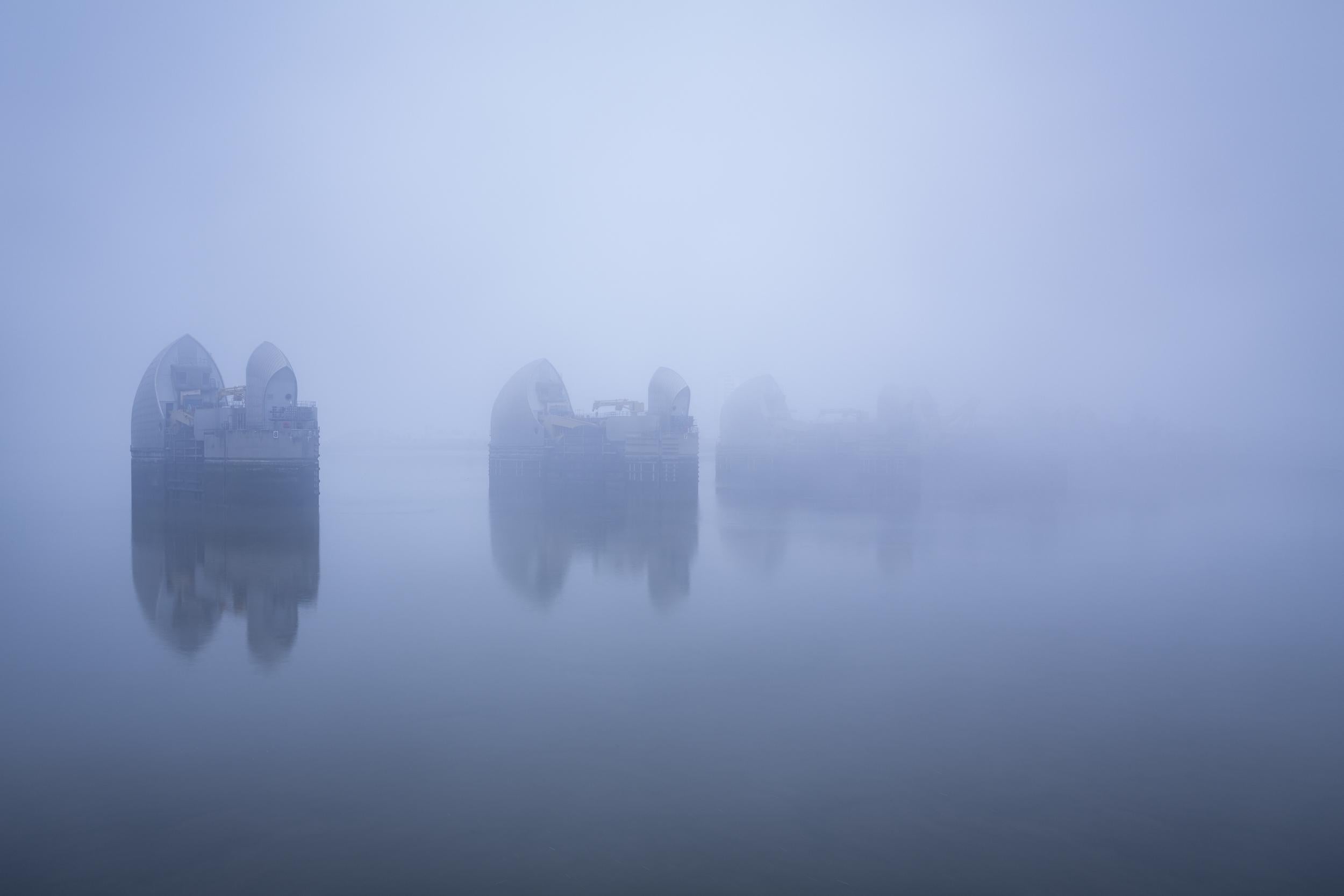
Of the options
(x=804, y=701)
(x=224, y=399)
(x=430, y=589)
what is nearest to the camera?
(x=804, y=701)

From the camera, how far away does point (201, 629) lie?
1462cm

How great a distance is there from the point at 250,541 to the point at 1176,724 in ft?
74.9

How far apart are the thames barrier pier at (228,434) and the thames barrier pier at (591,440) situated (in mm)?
12091

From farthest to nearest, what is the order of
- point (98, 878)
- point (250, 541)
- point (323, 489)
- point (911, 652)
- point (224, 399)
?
point (323, 489) < point (224, 399) < point (250, 541) < point (911, 652) < point (98, 878)

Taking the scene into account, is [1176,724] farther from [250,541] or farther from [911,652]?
[250,541]

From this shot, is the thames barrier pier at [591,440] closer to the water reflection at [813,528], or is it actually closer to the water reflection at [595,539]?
the water reflection at [595,539]

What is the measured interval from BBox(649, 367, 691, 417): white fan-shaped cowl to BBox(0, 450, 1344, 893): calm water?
17.5 m

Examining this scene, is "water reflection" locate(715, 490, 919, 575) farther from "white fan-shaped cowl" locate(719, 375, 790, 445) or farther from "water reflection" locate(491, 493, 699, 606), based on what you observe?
"white fan-shaped cowl" locate(719, 375, 790, 445)

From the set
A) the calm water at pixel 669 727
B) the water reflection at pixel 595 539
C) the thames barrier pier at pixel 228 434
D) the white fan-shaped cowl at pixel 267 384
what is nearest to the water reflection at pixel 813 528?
the water reflection at pixel 595 539

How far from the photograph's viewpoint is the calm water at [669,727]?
6.50 metres

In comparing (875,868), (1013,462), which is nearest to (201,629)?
(875,868)

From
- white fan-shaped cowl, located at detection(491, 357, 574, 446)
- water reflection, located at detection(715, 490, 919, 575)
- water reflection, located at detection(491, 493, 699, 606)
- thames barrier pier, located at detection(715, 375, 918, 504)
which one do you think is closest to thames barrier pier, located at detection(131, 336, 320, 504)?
water reflection, located at detection(491, 493, 699, 606)

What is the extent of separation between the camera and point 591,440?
39000mm

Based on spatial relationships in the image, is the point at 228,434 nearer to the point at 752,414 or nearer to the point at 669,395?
the point at 669,395
